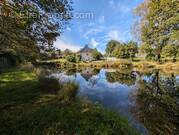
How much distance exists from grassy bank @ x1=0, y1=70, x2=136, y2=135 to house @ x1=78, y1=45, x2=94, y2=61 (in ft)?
212

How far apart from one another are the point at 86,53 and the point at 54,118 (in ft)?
239

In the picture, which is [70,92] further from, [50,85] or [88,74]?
[88,74]

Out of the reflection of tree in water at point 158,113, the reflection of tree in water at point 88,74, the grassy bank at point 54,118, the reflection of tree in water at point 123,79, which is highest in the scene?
the grassy bank at point 54,118

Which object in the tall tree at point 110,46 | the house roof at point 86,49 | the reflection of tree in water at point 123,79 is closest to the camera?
the reflection of tree in water at point 123,79

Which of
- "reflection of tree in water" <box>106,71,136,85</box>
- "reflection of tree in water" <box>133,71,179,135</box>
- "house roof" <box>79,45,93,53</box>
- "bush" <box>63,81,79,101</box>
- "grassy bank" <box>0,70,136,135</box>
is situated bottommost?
"reflection of tree in water" <box>133,71,179,135</box>

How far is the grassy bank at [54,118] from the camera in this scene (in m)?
6.44

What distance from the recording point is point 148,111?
10.4 meters

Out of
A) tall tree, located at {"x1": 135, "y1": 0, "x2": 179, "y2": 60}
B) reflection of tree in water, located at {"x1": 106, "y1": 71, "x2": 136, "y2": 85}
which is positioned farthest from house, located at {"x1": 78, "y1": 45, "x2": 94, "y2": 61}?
tall tree, located at {"x1": 135, "y1": 0, "x2": 179, "y2": 60}

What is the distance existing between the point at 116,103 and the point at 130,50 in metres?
56.6

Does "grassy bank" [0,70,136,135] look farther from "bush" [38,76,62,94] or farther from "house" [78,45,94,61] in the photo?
"house" [78,45,94,61]

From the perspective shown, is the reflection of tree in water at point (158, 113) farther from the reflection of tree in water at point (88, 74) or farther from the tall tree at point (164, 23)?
the reflection of tree in water at point (88, 74)

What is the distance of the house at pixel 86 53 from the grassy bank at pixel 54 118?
64588 millimetres

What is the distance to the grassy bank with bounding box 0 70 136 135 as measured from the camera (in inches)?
254

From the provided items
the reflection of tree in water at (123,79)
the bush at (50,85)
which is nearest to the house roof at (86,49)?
the reflection of tree in water at (123,79)
